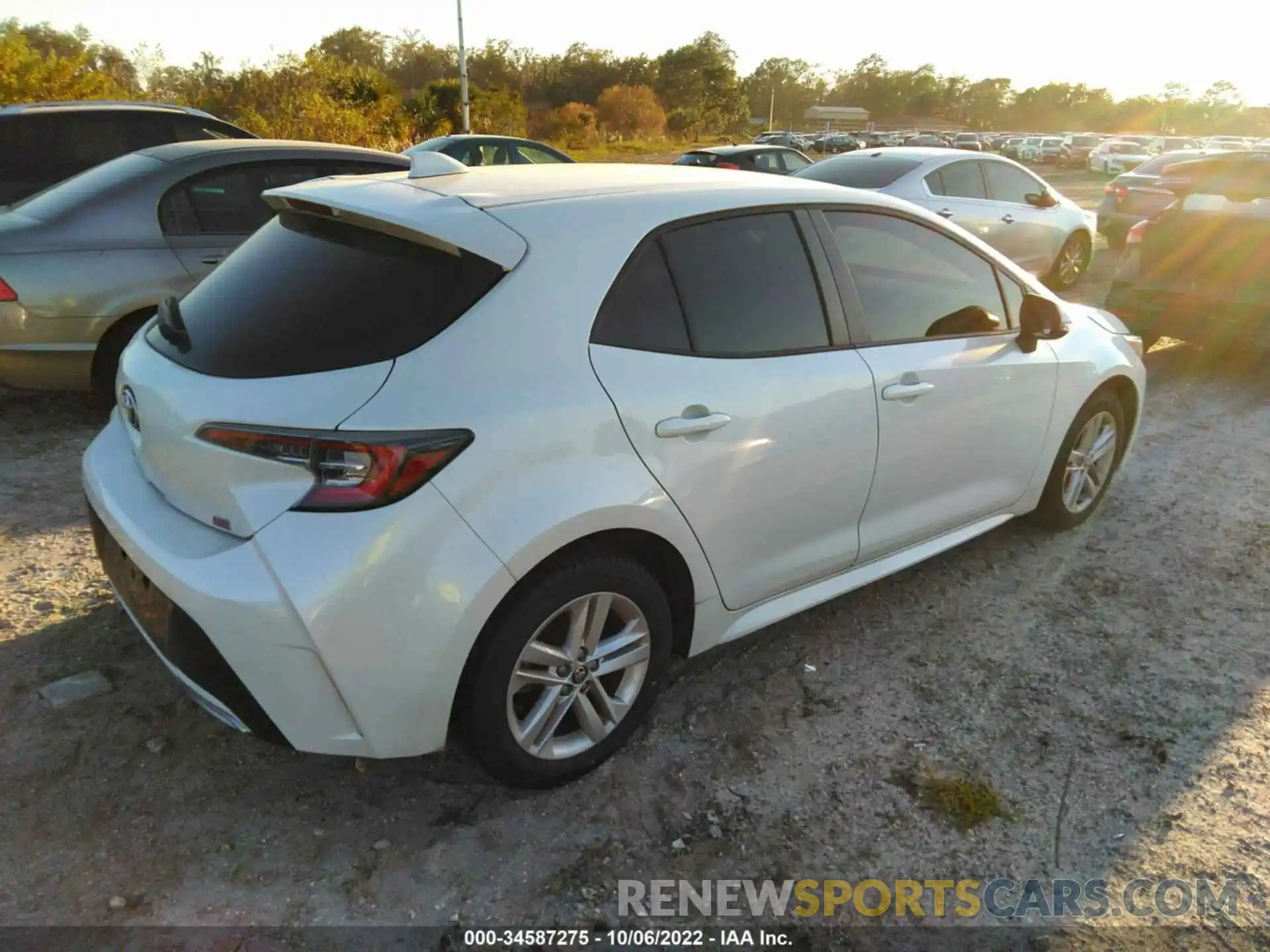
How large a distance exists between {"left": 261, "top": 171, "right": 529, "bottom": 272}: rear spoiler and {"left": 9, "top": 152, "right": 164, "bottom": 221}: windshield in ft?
9.74

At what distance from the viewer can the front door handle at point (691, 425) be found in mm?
2445

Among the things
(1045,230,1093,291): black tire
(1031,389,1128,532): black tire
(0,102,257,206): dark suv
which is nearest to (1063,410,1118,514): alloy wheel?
(1031,389,1128,532): black tire

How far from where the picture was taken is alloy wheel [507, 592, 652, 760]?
2.42 metres

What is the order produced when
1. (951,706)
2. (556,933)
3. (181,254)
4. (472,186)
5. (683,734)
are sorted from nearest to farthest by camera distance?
(556,933), (472,186), (683,734), (951,706), (181,254)

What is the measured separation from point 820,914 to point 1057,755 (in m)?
1.05

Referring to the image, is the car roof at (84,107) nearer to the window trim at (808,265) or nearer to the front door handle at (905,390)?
the window trim at (808,265)

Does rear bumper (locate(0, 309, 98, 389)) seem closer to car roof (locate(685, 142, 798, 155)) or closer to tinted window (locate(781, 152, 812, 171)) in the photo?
car roof (locate(685, 142, 798, 155))

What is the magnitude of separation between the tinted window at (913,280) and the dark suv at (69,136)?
5.52 meters

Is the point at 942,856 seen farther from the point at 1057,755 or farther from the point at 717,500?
the point at 717,500

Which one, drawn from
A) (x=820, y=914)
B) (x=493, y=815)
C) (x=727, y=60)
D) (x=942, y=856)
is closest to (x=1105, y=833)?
(x=942, y=856)

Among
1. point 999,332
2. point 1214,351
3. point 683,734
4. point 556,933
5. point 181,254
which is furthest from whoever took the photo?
point 1214,351

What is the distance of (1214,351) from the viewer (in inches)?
305

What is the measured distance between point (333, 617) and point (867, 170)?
26.1 ft

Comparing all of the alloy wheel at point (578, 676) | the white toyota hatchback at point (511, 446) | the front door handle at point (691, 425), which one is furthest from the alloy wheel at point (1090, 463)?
the alloy wheel at point (578, 676)
